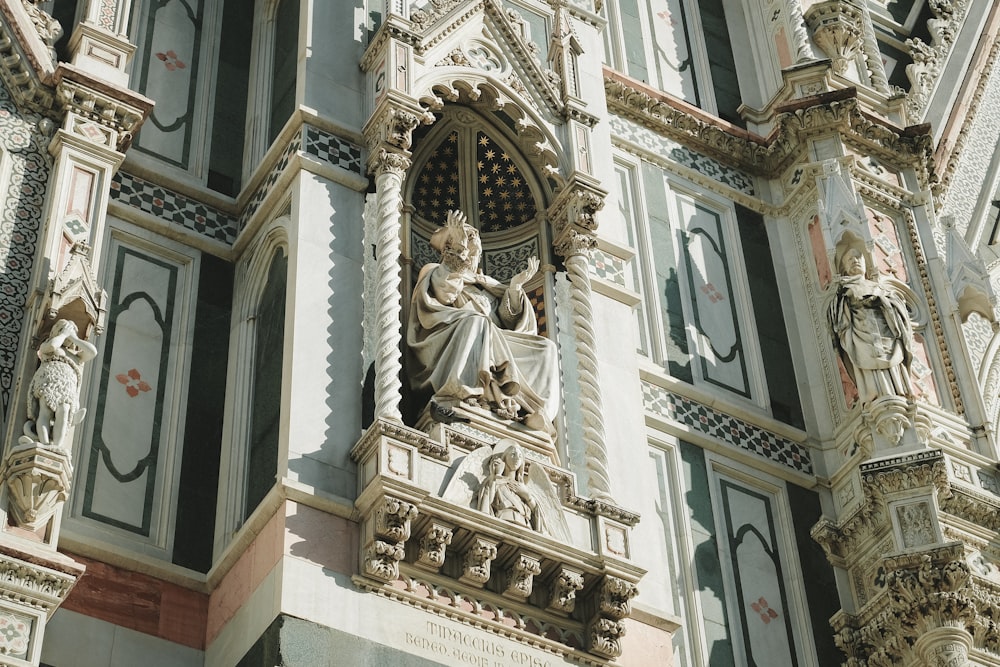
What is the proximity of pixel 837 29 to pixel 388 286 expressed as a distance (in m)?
7.86

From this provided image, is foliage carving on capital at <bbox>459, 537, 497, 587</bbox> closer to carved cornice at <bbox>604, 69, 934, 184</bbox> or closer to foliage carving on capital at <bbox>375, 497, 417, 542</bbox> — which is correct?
foliage carving on capital at <bbox>375, 497, 417, 542</bbox>

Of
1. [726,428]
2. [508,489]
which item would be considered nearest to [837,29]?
[726,428]

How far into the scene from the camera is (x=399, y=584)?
1130 cm

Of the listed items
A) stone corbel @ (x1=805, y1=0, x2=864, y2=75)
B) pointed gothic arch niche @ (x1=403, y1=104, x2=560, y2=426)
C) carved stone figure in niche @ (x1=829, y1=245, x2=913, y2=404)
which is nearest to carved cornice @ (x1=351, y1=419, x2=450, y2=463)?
pointed gothic arch niche @ (x1=403, y1=104, x2=560, y2=426)

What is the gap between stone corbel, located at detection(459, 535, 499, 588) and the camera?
11516 millimetres

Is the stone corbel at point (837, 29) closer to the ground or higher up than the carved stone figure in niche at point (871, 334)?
higher up

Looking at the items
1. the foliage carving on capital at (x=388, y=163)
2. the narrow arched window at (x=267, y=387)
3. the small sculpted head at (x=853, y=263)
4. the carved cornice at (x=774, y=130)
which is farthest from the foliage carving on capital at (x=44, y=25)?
the small sculpted head at (x=853, y=263)

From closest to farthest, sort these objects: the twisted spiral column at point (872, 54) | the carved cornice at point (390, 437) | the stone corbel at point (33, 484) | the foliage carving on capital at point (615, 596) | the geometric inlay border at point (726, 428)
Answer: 1. the stone corbel at point (33, 484)
2. the carved cornice at point (390, 437)
3. the foliage carving on capital at point (615, 596)
4. the geometric inlay border at point (726, 428)
5. the twisted spiral column at point (872, 54)

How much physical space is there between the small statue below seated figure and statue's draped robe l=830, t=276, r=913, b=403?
14.0 feet

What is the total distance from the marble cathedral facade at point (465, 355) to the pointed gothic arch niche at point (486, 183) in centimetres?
3

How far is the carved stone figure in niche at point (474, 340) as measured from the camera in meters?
12.6

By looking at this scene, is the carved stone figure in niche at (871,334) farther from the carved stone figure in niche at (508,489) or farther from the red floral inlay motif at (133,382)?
the red floral inlay motif at (133,382)

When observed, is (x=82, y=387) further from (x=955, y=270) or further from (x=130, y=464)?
(x=955, y=270)

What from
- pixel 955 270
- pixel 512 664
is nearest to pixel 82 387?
pixel 512 664
